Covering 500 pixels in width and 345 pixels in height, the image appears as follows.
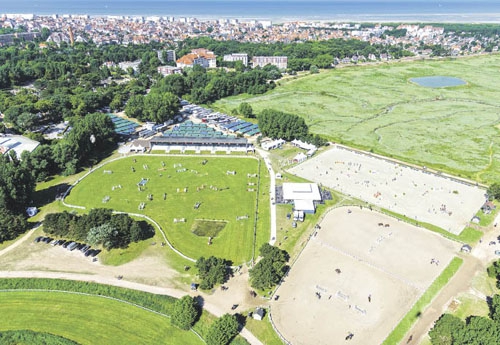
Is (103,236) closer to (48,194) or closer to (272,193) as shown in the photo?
(48,194)

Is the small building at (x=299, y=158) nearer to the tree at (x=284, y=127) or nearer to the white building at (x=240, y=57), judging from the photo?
the tree at (x=284, y=127)

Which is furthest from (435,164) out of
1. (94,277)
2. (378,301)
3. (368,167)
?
(94,277)

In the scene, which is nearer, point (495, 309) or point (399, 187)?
point (495, 309)

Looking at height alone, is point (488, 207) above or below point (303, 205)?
below

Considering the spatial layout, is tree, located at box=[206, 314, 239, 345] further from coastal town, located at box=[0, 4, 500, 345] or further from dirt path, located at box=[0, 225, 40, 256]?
dirt path, located at box=[0, 225, 40, 256]

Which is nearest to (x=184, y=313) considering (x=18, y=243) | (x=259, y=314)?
(x=259, y=314)

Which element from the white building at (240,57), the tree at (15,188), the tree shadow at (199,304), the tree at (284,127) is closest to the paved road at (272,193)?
the tree at (284,127)

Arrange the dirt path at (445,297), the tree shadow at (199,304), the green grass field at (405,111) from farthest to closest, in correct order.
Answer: the green grass field at (405,111), the tree shadow at (199,304), the dirt path at (445,297)
